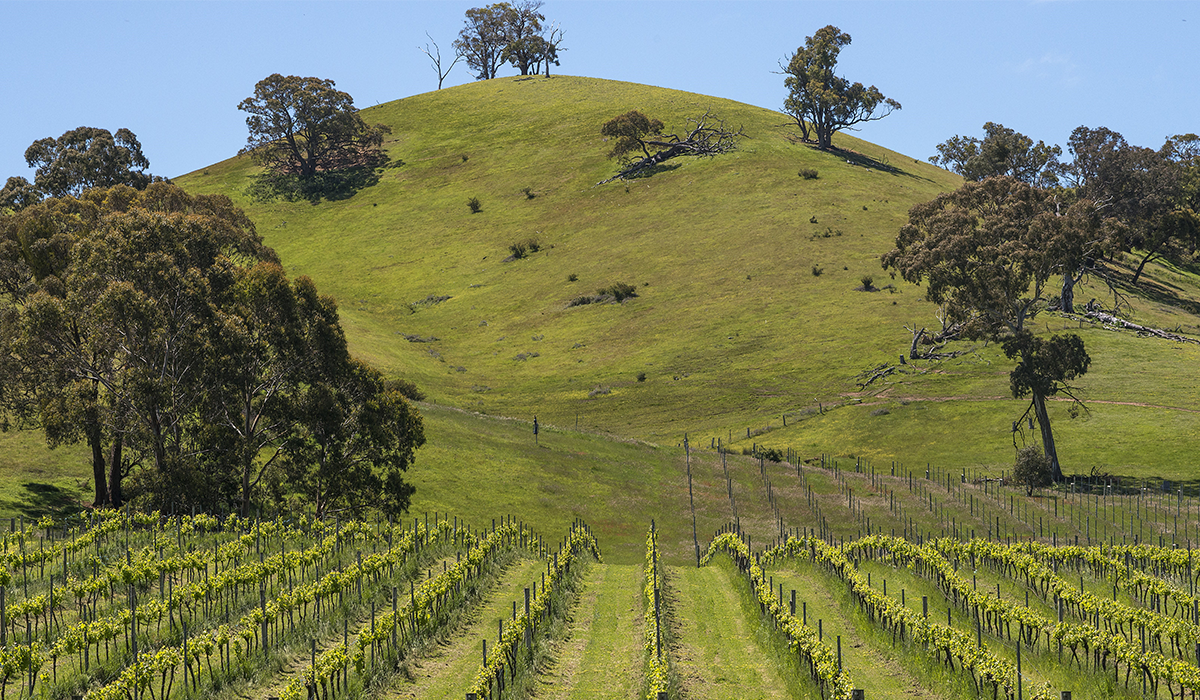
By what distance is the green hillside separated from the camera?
3506 inches

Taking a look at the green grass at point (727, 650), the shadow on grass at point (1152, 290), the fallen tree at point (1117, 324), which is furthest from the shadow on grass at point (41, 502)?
the shadow on grass at point (1152, 290)

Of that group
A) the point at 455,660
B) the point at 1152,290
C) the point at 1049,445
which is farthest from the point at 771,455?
the point at 1152,290

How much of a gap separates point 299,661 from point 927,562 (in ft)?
87.6

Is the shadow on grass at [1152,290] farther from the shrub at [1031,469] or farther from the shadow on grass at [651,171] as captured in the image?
the shadow on grass at [651,171]

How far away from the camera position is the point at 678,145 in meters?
192

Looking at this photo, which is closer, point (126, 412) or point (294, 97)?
point (126, 412)

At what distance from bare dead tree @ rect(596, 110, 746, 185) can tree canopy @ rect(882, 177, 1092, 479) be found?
109m

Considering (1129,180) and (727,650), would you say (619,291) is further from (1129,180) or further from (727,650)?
(727,650)

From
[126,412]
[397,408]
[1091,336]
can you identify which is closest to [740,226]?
[1091,336]

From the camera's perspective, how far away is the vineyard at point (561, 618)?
24.6 metres

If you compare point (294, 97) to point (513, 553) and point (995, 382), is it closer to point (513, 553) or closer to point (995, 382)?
point (995, 382)

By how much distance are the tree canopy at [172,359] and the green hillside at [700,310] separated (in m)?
43.5

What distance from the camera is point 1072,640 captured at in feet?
86.4

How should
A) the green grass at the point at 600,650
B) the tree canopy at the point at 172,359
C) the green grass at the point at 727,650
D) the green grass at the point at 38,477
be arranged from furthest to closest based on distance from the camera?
the green grass at the point at 38,477
the tree canopy at the point at 172,359
the green grass at the point at 600,650
the green grass at the point at 727,650
